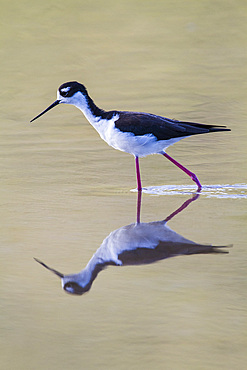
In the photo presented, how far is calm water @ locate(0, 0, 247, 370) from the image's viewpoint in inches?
125

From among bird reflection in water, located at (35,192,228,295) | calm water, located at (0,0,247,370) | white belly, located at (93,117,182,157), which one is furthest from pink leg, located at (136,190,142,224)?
white belly, located at (93,117,182,157)

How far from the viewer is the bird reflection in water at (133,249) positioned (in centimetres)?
386

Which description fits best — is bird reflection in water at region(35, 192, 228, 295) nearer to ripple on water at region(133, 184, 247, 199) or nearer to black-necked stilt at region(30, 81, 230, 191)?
ripple on water at region(133, 184, 247, 199)

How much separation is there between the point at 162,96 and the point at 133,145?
3.07 meters

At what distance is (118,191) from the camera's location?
563 centimetres

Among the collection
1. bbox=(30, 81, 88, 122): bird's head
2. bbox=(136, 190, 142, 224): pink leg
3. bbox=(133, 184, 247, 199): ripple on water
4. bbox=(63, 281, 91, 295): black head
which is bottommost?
bbox=(133, 184, 247, 199): ripple on water

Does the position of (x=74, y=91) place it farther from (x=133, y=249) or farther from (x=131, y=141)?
(x=133, y=249)

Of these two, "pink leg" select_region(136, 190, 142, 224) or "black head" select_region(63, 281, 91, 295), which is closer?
"black head" select_region(63, 281, 91, 295)

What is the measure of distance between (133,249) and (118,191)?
1.43 metres

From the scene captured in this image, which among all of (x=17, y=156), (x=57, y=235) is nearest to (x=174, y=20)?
(x=17, y=156)

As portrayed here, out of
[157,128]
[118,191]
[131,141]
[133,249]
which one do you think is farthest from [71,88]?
[133,249]

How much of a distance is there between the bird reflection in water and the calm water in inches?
2.4

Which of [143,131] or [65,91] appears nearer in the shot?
[143,131]

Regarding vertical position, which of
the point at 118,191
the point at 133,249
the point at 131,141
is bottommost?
the point at 118,191
